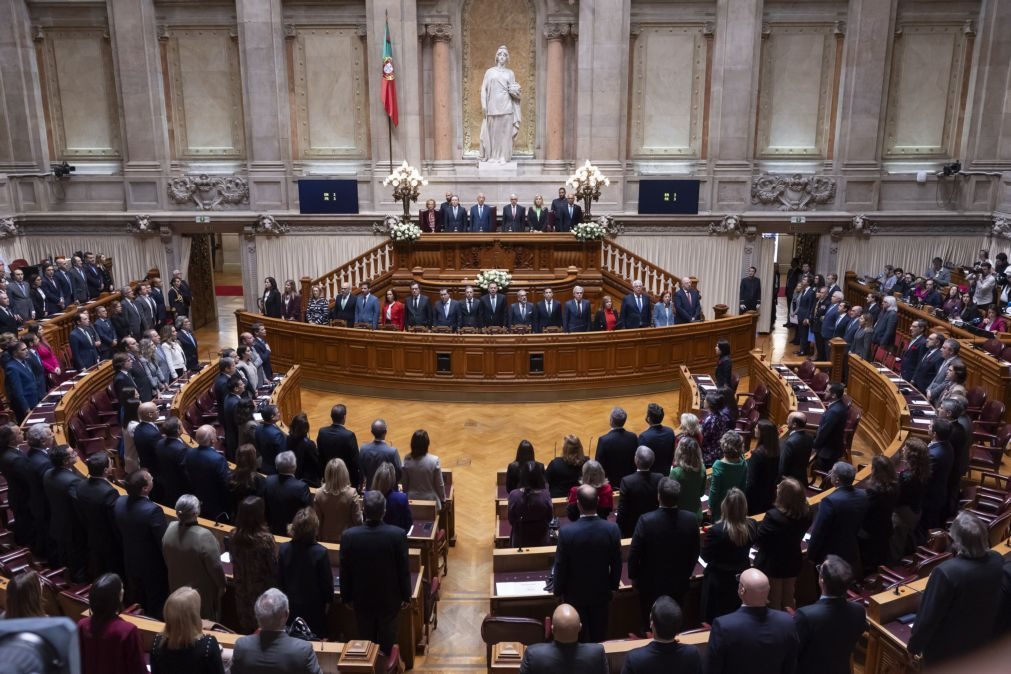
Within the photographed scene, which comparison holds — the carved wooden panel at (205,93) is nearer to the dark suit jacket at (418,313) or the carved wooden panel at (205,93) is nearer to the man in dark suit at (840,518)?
the dark suit jacket at (418,313)

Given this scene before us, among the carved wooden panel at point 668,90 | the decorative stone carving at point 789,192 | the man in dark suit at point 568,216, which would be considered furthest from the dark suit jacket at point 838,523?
the carved wooden panel at point 668,90

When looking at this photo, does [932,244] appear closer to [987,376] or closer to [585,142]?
[585,142]

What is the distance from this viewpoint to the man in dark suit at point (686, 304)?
542 inches

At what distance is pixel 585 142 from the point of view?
60.9 feet

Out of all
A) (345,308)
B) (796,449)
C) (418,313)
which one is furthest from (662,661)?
(345,308)

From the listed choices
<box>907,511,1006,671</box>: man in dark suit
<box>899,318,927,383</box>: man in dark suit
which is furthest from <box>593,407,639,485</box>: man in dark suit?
<box>899,318,927,383</box>: man in dark suit

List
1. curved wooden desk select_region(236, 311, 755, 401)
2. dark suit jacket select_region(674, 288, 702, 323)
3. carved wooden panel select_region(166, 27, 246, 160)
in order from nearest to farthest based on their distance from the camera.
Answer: curved wooden desk select_region(236, 311, 755, 401)
dark suit jacket select_region(674, 288, 702, 323)
carved wooden panel select_region(166, 27, 246, 160)

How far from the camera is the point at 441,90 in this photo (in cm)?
1895

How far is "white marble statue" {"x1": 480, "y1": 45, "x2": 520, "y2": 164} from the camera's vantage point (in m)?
18.2

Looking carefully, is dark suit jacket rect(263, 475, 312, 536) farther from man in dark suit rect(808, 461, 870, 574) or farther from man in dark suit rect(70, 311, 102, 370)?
man in dark suit rect(70, 311, 102, 370)

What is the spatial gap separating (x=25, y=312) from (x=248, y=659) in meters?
11.9

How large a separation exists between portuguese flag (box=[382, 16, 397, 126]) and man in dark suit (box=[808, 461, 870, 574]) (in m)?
14.7

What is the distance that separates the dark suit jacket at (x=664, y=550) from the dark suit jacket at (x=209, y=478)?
3265 mm

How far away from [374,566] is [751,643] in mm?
2261
